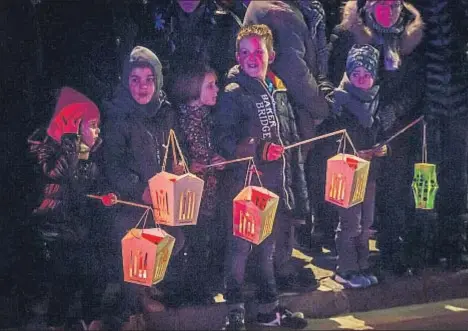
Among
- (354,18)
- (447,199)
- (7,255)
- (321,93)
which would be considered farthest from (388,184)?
→ (7,255)

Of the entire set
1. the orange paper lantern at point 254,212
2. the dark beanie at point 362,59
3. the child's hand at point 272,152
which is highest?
the dark beanie at point 362,59

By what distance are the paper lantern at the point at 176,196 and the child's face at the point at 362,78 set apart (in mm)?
1537

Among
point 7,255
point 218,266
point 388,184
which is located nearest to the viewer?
point 7,255

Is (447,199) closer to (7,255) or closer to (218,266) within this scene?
(218,266)

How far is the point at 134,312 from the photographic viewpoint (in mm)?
5273

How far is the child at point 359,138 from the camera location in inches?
224

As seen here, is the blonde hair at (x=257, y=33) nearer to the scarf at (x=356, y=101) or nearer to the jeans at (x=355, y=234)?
the scarf at (x=356, y=101)

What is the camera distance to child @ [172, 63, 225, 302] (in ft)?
17.5

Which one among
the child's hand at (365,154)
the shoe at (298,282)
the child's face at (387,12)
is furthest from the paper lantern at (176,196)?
the child's face at (387,12)

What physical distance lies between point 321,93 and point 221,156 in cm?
97

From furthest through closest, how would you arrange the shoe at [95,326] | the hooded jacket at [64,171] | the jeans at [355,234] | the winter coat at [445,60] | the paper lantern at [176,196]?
the winter coat at [445,60] < the jeans at [355,234] < the shoe at [95,326] < the hooded jacket at [64,171] < the paper lantern at [176,196]

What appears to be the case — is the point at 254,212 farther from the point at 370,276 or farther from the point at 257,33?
the point at 370,276

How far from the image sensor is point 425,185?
5895 mm

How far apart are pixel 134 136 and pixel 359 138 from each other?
1792mm
